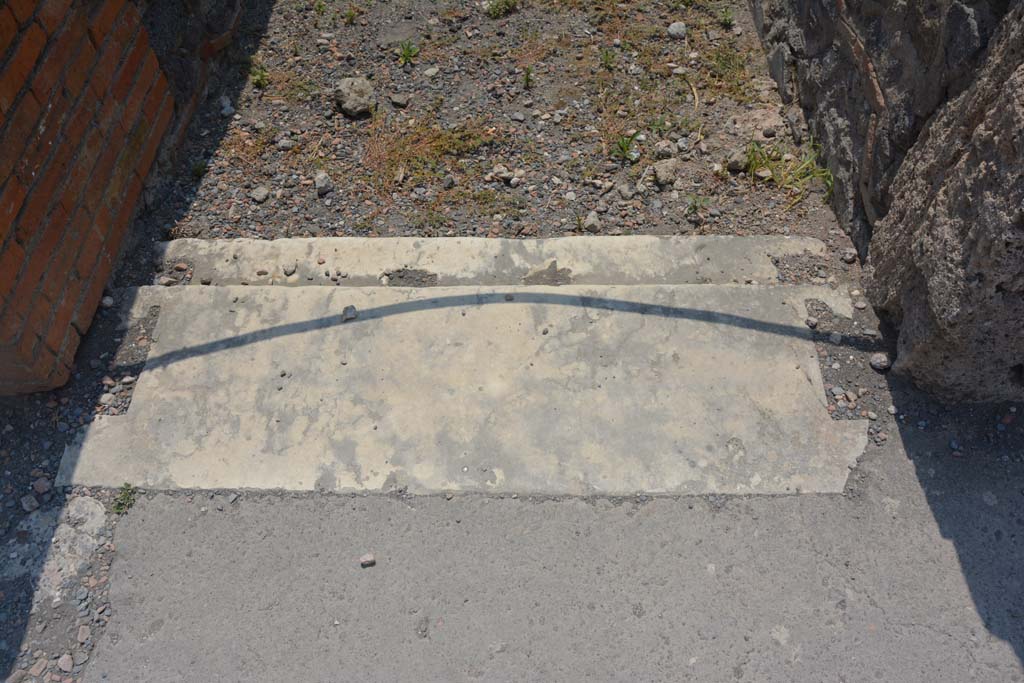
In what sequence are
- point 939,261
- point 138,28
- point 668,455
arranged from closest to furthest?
point 939,261, point 668,455, point 138,28

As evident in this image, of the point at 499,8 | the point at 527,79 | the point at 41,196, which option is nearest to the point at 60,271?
the point at 41,196

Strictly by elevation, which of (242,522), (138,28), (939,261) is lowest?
(242,522)

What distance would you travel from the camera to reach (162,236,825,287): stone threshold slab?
9.41 feet

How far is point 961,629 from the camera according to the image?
2.04 m

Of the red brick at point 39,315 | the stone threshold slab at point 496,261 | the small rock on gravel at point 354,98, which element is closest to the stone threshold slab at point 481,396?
the stone threshold slab at point 496,261

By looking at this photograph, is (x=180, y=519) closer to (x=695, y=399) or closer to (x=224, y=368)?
(x=224, y=368)

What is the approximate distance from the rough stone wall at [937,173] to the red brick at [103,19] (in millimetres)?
2996

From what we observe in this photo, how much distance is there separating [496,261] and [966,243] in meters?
1.62

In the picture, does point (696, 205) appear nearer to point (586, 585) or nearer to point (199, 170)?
point (586, 585)

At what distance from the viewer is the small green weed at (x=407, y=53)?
12.5 ft

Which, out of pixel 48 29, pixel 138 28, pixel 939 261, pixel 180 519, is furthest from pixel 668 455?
pixel 138 28

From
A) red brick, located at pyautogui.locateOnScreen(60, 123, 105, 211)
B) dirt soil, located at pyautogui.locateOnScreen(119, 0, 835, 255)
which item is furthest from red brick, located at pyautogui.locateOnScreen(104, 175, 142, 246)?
red brick, located at pyautogui.locateOnScreen(60, 123, 105, 211)

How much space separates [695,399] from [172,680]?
182 cm

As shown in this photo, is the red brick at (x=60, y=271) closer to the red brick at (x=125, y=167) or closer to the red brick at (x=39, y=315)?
the red brick at (x=39, y=315)
